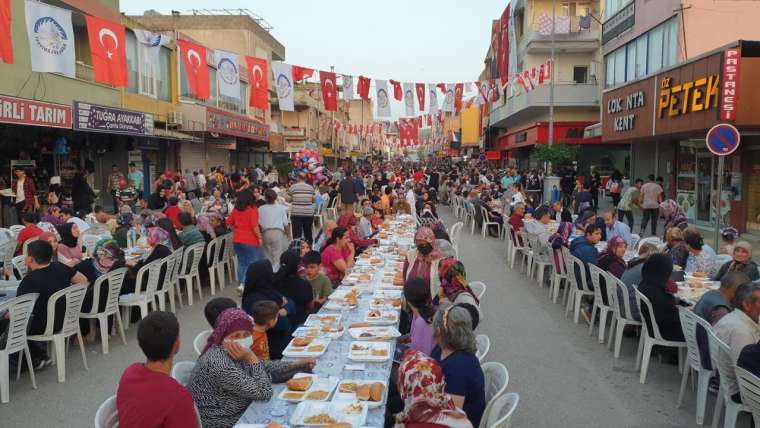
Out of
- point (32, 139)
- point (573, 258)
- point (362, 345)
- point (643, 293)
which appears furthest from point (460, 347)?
point (32, 139)

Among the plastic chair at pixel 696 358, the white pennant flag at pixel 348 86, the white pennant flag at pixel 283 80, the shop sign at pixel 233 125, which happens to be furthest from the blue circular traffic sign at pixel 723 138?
the shop sign at pixel 233 125

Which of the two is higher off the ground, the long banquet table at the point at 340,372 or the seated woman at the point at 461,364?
the seated woman at the point at 461,364

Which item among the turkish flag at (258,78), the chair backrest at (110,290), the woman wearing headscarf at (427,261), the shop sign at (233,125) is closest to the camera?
the woman wearing headscarf at (427,261)

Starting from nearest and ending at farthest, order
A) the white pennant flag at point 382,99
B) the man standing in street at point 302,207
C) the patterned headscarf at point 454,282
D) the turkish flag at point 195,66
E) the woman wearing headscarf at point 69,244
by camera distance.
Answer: the patterned headscarf at point 454,282
the woman wearing headscarf at point 69,244
the man standing in street at point 302,207
the turkish flag at point 195,66
the white pennant flag at point 382,99

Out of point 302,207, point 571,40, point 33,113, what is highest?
point 571,40

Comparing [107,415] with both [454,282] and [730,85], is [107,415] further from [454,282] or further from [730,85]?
[730,85]

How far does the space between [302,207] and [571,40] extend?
2495 centimetres

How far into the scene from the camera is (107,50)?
37.3 feet

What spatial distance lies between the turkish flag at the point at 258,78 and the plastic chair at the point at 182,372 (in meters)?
11.7

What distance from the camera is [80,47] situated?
704 inches

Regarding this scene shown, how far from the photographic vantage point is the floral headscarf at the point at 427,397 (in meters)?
3.20

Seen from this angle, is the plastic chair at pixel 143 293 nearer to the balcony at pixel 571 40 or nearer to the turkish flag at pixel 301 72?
the turkish flag at pixel 301 72

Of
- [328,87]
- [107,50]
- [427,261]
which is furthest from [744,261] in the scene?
[328,87]

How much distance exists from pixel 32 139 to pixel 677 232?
48.9 feet
